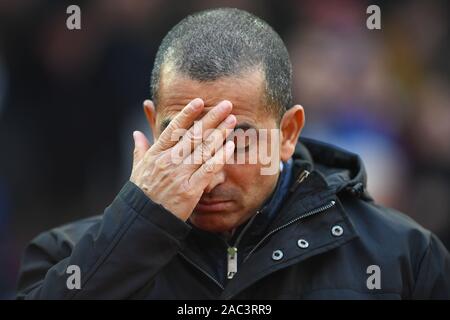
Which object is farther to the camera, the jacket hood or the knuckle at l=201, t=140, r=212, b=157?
the jacket hood

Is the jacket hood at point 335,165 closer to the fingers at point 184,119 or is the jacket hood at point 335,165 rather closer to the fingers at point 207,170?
the fingers at point 207,170

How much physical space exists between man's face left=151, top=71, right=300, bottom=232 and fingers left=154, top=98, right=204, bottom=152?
3.5 inches

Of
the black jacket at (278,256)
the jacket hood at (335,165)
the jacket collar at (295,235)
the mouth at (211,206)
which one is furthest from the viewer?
the jacket hood at (335,165)

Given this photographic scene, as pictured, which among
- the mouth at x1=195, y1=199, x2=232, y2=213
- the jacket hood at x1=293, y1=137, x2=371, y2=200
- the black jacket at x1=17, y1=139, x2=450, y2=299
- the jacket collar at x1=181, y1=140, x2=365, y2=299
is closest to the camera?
the black jacket at x1=17, y1=139, x2=450, y2=299

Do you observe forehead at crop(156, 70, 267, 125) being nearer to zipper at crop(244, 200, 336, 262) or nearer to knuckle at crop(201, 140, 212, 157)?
knuckle at crop(201, 140, 212, 157)

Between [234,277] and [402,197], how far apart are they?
160 inches

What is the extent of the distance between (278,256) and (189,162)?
1.72ft

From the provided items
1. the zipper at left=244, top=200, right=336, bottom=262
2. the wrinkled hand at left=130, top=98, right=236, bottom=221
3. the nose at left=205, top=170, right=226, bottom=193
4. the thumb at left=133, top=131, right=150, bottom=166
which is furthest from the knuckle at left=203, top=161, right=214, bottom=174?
the zipper at left=244, top=200, right=336, bottom=262

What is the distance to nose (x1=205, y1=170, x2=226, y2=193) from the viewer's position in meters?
3.36

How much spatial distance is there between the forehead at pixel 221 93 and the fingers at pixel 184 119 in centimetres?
7

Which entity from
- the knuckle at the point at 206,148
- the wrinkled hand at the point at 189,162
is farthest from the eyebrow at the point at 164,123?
the knuckle at the point at 206,148

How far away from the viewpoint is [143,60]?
7.27 meters

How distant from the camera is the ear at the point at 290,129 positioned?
3.70 meters

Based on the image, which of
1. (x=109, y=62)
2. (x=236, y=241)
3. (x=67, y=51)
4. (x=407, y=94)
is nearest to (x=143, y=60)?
(x=109, y=62)
